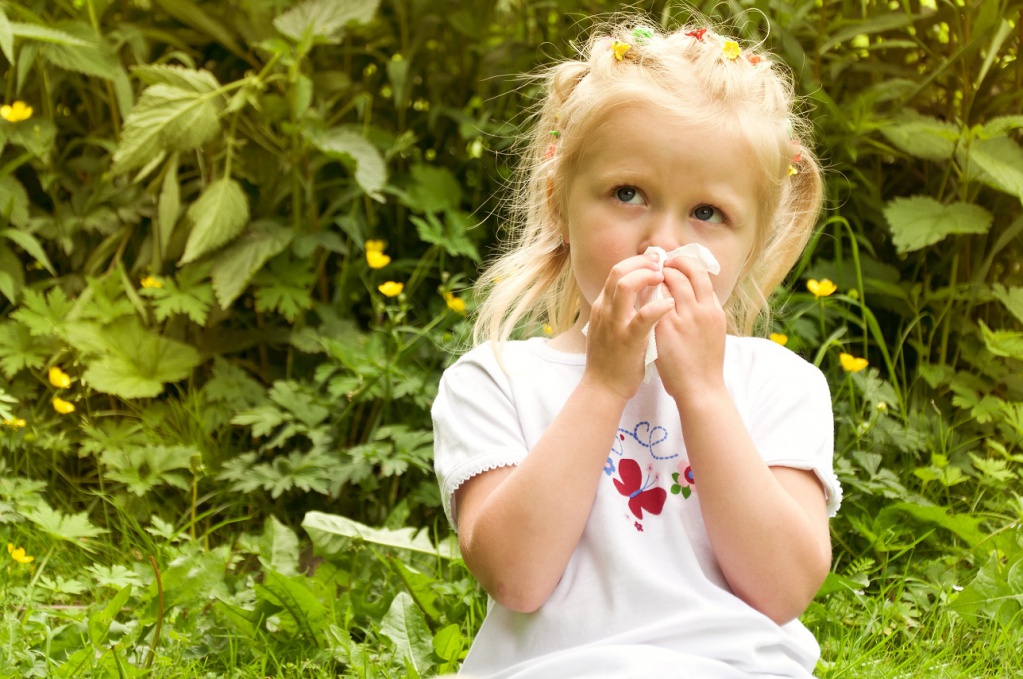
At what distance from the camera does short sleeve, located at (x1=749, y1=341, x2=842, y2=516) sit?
4.60ft

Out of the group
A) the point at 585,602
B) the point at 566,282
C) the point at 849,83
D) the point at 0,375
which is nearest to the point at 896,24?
the point at 849,83

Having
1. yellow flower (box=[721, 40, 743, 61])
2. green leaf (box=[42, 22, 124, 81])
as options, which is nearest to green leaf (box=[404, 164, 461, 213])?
green leaf (box=[42, 22, 124, 81])

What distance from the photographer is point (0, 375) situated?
8.56ft

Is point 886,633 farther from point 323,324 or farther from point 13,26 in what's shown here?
point 13,26

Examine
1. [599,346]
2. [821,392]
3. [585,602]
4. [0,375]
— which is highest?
[599,346]

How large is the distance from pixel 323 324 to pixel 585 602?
5.04ft

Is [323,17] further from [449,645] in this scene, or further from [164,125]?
[449,645]

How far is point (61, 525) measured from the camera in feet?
7.03

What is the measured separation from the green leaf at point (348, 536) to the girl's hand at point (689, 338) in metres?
0.88

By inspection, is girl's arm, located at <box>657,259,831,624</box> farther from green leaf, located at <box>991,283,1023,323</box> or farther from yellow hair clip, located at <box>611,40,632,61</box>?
A: green leaf, located at <box>991,283,1023,323</box>

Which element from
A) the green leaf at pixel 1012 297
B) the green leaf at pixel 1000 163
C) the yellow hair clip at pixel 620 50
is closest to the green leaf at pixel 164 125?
the yellow hair clip at pixel 620 50

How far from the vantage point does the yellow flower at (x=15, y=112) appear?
2.62 meters

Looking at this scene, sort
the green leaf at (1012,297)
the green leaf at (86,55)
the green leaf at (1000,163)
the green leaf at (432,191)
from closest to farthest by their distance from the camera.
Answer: the green leaf at (1000,163) < the green leaf at (1012,297) < the green leaf at (86,55) < the green leaf at (432,191)

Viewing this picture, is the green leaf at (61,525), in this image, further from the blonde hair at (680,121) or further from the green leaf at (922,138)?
the green leaf at (922,138)
